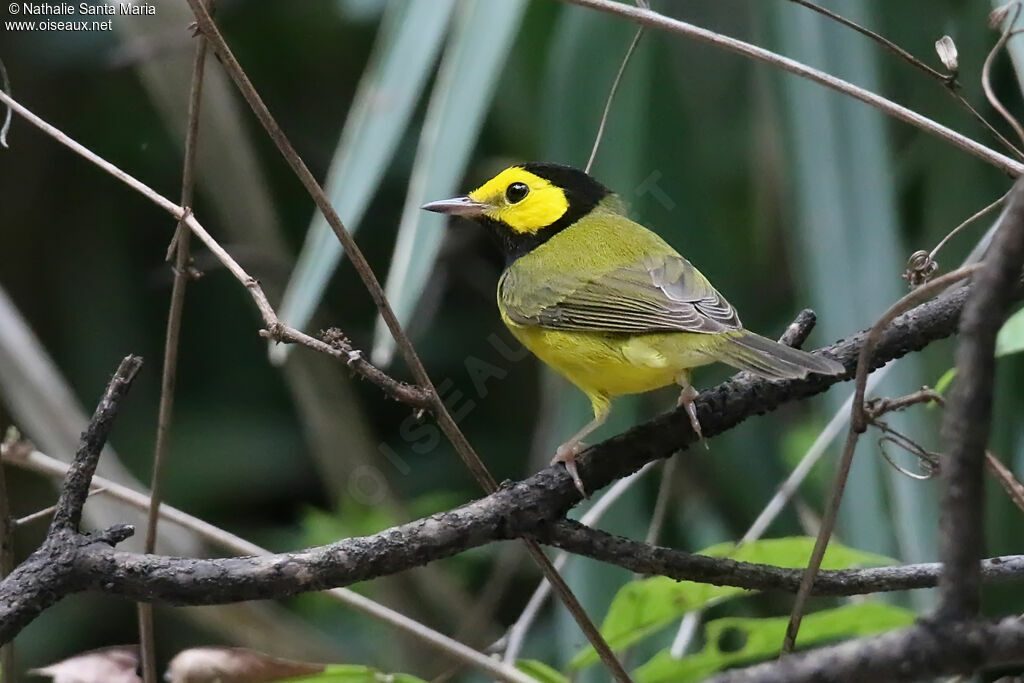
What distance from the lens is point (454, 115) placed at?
6.99ft

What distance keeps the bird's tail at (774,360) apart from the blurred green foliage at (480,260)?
0.38m

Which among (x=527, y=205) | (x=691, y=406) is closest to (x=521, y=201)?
(x=527, y=205)

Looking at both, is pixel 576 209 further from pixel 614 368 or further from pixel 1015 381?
pixel 1015 381

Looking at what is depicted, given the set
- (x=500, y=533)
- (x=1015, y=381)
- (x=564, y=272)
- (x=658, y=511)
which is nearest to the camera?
(x=500, y=533)

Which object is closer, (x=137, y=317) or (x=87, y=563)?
(x=87, y=563)

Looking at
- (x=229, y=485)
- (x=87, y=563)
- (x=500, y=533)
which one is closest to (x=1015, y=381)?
(x=500, y=533)

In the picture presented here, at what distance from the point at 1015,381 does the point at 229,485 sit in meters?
2.71

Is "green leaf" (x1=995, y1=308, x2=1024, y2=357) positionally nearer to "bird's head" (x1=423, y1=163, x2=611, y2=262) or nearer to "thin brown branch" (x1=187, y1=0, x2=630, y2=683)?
"thin brown branch" (x1=187, y1=0, x2=630, y2=683)

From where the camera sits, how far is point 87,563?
119 centimetres

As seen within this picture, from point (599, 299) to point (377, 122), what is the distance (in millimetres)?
582

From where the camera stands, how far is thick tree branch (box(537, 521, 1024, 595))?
52.8 inches

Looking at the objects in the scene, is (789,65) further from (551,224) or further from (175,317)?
(551,224)

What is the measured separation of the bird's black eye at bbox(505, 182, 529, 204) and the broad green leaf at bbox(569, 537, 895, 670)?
48.0 inches

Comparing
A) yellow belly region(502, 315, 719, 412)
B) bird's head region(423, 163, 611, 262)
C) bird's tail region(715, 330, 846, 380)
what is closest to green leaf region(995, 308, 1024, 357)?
bird's tail region(715, 330, 846, 380)
